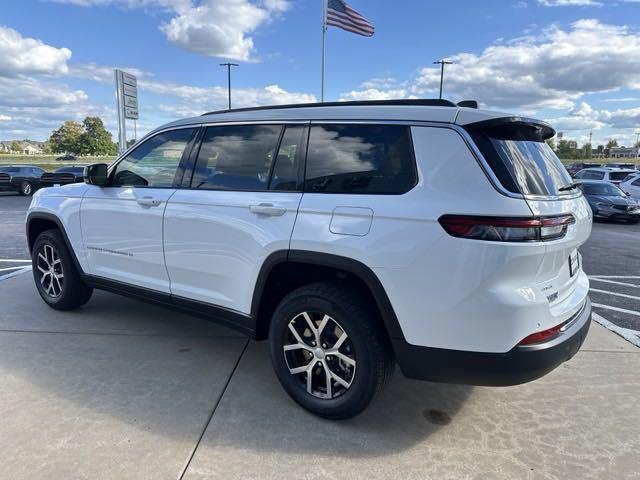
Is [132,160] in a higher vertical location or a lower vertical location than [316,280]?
higher

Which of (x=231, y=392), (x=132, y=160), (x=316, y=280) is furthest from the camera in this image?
(x=132, y=160)

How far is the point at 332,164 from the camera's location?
9.00 ft

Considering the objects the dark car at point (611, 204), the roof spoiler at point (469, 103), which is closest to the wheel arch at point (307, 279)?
the roof spoiler at point (469, 103)

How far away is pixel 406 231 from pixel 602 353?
8.88 ft

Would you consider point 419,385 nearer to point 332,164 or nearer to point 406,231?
point 406,231

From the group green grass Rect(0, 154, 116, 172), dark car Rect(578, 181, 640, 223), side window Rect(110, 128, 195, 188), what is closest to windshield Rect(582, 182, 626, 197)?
dark car Rect(578, 181, 640, 223)

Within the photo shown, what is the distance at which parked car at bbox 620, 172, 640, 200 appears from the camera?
16.8 m

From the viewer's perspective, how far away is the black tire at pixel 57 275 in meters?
4.38

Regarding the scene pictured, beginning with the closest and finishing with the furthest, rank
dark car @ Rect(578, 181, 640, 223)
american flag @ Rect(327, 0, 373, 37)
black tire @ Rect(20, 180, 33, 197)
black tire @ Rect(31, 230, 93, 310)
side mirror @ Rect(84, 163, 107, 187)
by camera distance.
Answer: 1. side mirror @ Rect(84, 163, 107, 187)
2. black tire @ Rect(31, 230, 93, 310)
3. dark car @ Rect(578, 181, 640, 223)
4. american flag @ Rect(327, 0, 373, 37)
5. black tire @ Rect(20, 180, 33, 197)

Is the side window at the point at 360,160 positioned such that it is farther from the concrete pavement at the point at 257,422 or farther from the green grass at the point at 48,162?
the green grass at the point at 48,162

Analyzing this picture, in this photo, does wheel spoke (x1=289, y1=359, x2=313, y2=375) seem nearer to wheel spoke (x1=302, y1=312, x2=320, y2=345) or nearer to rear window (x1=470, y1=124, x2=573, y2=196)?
wheel spoke (x1=302, y1=312, x2=320, y2=345)

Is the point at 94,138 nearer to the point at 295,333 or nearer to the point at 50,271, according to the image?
the point at 50,271

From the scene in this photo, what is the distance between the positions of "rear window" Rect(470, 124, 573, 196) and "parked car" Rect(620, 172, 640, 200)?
56.8 ft

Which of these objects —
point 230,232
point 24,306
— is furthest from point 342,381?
point 24,306
